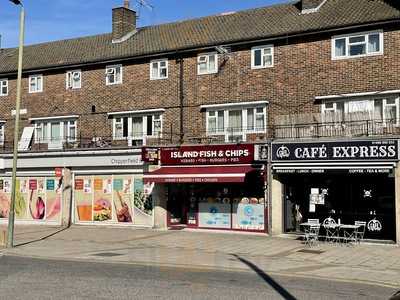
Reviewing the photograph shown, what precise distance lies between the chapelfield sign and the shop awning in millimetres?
1432

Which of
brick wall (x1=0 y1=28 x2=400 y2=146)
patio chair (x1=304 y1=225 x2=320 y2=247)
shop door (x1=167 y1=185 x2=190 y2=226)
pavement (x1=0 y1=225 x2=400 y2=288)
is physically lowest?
pavement (x1=0 y1=225 x2=400 y2=288)

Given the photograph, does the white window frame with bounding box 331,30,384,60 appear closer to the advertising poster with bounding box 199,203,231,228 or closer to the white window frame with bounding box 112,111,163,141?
the advertising poster with bounding box 199,203,231,228

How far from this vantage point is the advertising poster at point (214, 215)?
23.2 metres

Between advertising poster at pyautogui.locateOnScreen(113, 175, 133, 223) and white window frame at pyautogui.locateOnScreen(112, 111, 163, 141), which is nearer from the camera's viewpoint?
advertising poster at pyautogui.locateOnScreen(113, 175, 133, 223)

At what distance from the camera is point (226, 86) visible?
2422 centimetres

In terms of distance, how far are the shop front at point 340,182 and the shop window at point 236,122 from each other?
2331 mm

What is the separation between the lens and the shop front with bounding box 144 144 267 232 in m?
22.0

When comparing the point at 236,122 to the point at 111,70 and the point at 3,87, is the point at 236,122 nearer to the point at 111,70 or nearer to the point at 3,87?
the point at 111,70

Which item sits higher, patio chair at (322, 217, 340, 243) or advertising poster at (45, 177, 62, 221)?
advertising poster at (45, 177, 62, 221)

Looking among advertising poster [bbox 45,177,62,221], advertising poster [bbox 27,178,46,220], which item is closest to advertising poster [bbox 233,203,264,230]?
advertising poster [bbox 45,177,62,221]

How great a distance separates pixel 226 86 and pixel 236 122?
1.58 meters

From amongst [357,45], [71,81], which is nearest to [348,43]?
[357,45]

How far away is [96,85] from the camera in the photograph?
27891 millimetres

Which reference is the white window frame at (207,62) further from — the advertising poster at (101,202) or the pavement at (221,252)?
the pavement at (221,252)
